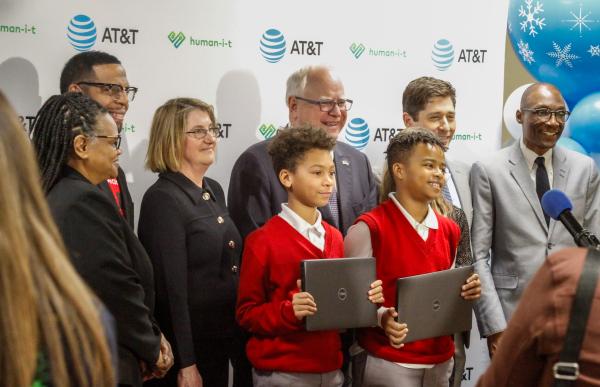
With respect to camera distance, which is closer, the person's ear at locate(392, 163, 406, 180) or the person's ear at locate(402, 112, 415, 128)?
the person's ear at locate(392, 163, 406, 180)

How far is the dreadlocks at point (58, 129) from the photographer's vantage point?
297 cm

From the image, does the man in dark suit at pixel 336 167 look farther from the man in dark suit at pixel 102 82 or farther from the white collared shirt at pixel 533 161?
the white collared shirt at pixel 533 161

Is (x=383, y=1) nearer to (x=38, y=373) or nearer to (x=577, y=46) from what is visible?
(x=577, y=46)

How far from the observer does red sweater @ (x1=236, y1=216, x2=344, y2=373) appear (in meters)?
3.54

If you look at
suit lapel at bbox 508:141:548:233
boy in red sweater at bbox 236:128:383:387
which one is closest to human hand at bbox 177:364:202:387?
boy in red sweater at bbox 236:128:383:387

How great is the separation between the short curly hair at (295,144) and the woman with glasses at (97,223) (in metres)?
0.90

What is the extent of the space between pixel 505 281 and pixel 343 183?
1116 millimetres

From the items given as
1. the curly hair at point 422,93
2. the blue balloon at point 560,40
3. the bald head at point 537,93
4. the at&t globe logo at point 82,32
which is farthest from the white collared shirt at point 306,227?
the blue balloon at point 560,40

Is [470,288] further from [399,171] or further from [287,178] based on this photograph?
[287,178]

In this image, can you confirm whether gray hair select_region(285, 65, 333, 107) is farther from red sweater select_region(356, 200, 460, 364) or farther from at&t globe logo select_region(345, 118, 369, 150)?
red sweater select_region(356, 200, 460, 364)

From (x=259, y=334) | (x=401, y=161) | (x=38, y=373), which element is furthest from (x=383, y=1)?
(x=38, y=373)

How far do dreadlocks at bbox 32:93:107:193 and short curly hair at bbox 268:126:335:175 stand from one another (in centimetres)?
96

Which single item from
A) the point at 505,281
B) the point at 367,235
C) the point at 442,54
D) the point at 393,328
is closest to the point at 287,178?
the point at 367,235

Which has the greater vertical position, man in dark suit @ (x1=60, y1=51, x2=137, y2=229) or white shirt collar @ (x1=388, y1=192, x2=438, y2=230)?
man in dark suit @ (x1=60, y1=51, x2=137, y2=229)
